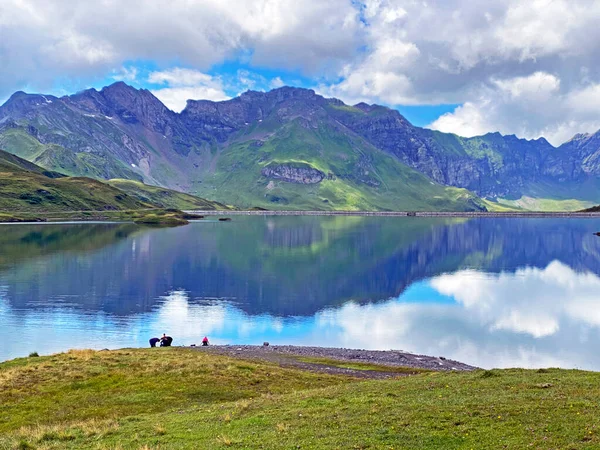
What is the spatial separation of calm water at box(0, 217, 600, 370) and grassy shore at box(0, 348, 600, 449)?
32.9 metres

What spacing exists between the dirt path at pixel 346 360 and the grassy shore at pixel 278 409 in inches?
351

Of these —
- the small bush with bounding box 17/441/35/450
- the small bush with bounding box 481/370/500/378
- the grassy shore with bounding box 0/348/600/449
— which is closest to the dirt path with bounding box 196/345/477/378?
the grassy shore with bounding box 0/348/600/449

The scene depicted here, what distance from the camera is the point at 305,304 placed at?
4429 inches

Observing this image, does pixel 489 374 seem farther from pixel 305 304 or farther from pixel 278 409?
pixel 305 304

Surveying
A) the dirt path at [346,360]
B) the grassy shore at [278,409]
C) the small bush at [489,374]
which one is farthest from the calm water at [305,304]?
the grassy shore at [278,409]

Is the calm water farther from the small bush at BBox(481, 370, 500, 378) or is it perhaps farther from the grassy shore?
the grassy shore

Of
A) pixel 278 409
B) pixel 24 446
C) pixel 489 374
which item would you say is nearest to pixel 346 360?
pixel 489 374

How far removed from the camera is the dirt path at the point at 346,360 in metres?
57.2

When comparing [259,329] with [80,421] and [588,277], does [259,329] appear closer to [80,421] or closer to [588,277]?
[80,421]

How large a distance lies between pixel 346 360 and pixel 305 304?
159 ft

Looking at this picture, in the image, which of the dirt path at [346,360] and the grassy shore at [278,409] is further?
the dirt path at [346,360]

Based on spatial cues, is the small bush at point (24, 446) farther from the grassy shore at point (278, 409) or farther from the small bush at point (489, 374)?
the small bush at point (489, 374)

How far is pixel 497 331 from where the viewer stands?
8962cm

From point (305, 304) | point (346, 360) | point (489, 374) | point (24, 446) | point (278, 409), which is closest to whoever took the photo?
point (24, 446)
